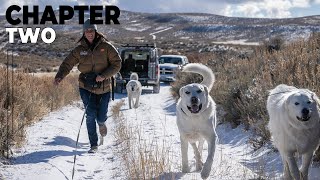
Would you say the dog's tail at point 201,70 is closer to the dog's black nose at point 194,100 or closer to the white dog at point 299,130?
the dog's black nose at point 194,100

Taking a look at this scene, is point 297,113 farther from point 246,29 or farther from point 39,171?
point 246,29

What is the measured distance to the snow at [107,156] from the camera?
530 centimetres

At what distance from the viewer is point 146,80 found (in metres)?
19.9

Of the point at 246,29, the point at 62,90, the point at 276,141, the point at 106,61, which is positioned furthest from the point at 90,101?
the point at 246,29

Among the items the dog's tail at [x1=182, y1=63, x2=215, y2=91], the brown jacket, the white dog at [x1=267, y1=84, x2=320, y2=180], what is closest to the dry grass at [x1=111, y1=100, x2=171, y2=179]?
the brown jacket

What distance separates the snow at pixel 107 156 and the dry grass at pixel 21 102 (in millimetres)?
206

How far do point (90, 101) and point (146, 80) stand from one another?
12770mm

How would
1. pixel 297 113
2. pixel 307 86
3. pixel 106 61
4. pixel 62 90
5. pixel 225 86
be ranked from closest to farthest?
pixel 297 113 → pixel 307 86 → pixel 106 61 → pixel 225 86 → pixel 62 90

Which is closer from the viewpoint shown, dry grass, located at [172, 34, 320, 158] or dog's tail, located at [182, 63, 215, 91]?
dog's tail, located at [182, 63, 215, 91]

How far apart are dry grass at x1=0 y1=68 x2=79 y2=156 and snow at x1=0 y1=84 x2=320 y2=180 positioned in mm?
206

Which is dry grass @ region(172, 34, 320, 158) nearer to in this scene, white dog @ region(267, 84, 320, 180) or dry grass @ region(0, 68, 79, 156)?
white dog @ region(267, 84, 320, 180)

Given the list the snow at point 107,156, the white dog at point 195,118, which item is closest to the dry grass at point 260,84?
the snow at point 107,156

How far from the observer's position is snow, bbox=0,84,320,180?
17.4ft

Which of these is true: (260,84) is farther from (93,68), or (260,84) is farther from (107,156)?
(107,156)
